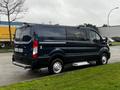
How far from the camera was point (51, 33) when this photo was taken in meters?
9.70

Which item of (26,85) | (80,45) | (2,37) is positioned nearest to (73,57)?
(80,45)

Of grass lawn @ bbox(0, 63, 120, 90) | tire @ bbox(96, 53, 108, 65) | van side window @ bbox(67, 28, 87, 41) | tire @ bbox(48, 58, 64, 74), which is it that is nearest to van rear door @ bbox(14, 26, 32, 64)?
tire @ bbox(48, 58, 64, 74)

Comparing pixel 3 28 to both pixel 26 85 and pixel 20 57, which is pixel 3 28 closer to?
pixel 20 57

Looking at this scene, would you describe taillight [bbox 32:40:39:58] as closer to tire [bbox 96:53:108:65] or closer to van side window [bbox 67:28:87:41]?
van side window [bbox 67:28:87:41]

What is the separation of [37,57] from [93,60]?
150 inches

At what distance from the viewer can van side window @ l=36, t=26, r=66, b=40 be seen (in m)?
9.30

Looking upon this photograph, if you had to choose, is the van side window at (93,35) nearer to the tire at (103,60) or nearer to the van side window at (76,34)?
the van side window at (76,34)

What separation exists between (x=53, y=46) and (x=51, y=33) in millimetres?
556

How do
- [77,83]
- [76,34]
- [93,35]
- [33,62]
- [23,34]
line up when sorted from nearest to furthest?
[77,83]
[33,62]
[23,34]
[76,34]
[93,35]

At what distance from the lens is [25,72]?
10594 mm

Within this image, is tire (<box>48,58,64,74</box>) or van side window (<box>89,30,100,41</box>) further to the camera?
van side window (<box>89,30,100,41</box>)

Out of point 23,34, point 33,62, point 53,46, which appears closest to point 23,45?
point 23,34

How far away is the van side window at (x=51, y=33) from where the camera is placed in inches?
366

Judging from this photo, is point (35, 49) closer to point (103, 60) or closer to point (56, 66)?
point (56, 66)
